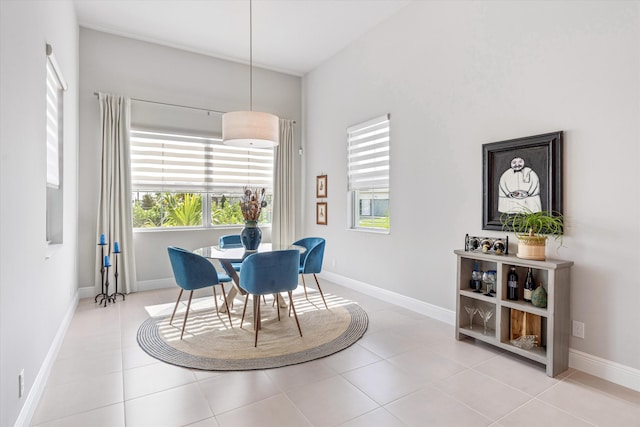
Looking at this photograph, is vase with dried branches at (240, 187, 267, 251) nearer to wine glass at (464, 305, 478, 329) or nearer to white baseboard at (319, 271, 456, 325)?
white baseboard at (319, 271, 456, 325)

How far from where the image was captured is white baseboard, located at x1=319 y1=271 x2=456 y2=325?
3.55 meters

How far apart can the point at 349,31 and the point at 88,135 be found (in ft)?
11.9

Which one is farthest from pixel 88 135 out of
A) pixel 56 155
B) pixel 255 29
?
pixel 255 29

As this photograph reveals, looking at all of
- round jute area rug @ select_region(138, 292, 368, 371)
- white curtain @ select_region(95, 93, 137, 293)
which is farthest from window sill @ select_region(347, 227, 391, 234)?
white curtain @ select_region(95, 93, 137, 293)

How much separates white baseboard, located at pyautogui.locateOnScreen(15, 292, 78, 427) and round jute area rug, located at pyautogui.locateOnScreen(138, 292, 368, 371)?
606 mm

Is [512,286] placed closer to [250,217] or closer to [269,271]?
[269,271]

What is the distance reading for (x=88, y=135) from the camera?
14.6 feet

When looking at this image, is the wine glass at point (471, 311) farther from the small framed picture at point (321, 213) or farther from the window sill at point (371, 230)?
the small framed picture at point (321, 213)

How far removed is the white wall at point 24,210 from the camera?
163cm

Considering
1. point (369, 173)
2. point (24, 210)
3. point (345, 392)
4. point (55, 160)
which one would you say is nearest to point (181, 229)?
point (55, 160)

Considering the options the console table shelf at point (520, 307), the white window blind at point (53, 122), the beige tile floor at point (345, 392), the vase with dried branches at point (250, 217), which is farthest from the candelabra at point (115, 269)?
the console table shelf at point (520, 307)

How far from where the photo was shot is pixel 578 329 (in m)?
2.56

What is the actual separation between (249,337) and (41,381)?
1460 mm

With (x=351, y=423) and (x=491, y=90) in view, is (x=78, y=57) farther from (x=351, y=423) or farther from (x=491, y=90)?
(x=351, y=423)
